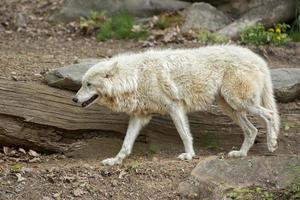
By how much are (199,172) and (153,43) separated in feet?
17.9

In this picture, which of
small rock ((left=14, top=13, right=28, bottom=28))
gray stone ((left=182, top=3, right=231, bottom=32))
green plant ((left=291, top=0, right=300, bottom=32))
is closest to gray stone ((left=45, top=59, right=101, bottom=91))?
gray stone ((left=182, top=3, right=231, bottom=32))

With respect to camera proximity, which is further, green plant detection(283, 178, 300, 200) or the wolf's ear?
the wolf's ear

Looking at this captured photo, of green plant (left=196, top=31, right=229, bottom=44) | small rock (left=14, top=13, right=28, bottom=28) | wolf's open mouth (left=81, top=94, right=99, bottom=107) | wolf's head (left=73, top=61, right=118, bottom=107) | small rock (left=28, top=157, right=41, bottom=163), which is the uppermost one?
wolf's head (left=73, top=61, right=118, bottom=107)

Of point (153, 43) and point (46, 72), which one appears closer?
point (46, 72)

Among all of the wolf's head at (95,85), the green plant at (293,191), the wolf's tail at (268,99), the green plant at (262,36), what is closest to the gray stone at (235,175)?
the green plant at (293,191)

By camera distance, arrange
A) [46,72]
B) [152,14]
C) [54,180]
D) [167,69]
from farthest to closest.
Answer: [152,14]
[46,72]
[167,69]
[54,180]

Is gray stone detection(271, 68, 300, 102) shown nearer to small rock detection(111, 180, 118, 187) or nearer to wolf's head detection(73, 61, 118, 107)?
wolf's head detection(73, 61, 118, 107)

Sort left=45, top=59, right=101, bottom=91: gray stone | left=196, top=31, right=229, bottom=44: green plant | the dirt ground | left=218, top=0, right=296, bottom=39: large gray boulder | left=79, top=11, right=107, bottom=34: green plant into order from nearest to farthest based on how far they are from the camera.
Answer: the dirt ground → left=45, top=59, right=101, bottom=91: gray stone → left=196, top=31, right=229, bottom=44: green plant → left=218, top=0, right=296, bottom=39: large gray boulder → left=79, top=11, right=107, bottom=34: green plant

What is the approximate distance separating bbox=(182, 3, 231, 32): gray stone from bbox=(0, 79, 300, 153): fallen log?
4.48 metres

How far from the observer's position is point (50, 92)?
946cm

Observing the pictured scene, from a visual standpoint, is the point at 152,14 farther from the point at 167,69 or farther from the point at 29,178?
the point at 29,178

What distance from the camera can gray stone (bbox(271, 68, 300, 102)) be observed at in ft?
33.8

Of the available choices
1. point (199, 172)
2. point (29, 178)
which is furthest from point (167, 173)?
point (29, 178)

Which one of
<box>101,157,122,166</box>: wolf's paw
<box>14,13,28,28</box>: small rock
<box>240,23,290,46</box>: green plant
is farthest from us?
<box>14,13,28,28</box>: small rock
